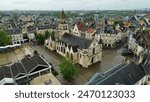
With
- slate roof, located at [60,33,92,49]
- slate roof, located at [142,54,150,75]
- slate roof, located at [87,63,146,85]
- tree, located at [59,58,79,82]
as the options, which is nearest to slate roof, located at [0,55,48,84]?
tree, located at [59,58,79,82]

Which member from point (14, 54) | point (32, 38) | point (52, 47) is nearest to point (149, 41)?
point (52, 47)

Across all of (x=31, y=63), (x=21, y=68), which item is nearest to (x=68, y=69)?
(x=31, y=63)

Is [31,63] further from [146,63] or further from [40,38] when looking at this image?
[40,38]

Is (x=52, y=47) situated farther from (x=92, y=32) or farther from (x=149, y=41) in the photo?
(x=149, y=41)

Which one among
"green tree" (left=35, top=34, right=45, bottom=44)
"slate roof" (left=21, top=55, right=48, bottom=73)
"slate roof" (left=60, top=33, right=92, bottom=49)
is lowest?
"green tree" (left=35, top=34, right=45, bottom=44)

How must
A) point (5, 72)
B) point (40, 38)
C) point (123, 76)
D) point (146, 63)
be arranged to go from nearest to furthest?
point (123, 76) < point (5, 72) < point (146, 63) < point (40, 38)

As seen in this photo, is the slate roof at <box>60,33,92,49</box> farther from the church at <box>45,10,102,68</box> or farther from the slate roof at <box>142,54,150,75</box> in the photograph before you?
the slate roof at <box>142,54,150,75</box>

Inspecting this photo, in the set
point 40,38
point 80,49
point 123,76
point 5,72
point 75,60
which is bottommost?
point 75,60
